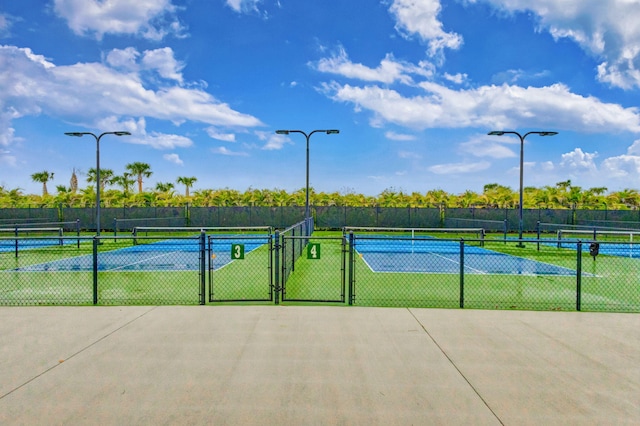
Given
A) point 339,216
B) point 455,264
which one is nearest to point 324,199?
point 339,216

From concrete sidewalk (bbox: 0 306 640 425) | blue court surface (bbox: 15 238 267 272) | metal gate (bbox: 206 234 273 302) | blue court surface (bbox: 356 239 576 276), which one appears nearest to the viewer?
concrete sidewalk (bbox: 0 306 640 425)

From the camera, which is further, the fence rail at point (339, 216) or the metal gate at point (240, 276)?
the fence rail at point (339, 216)

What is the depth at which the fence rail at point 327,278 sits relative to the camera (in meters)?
9.68

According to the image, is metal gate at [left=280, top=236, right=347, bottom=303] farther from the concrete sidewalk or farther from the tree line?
the tree line

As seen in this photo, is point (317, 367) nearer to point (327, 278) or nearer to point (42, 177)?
point (327, 278)

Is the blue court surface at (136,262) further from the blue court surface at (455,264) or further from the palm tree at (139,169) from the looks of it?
the palm tree at (139,169)

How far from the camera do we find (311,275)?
13875 millimetres

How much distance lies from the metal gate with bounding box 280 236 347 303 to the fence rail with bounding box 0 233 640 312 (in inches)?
1.2

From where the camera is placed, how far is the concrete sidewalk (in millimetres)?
4664

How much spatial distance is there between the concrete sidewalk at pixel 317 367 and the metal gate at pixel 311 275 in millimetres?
1443

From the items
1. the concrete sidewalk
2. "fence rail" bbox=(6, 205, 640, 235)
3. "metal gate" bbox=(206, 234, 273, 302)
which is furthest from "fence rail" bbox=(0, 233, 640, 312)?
"fence rail" bbox=(6, 205, 640, 235)

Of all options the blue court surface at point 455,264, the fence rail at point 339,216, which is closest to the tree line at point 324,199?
the fence rail at point 339,216

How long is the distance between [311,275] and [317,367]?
26.3 feet

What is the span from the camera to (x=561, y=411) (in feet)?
15.5
